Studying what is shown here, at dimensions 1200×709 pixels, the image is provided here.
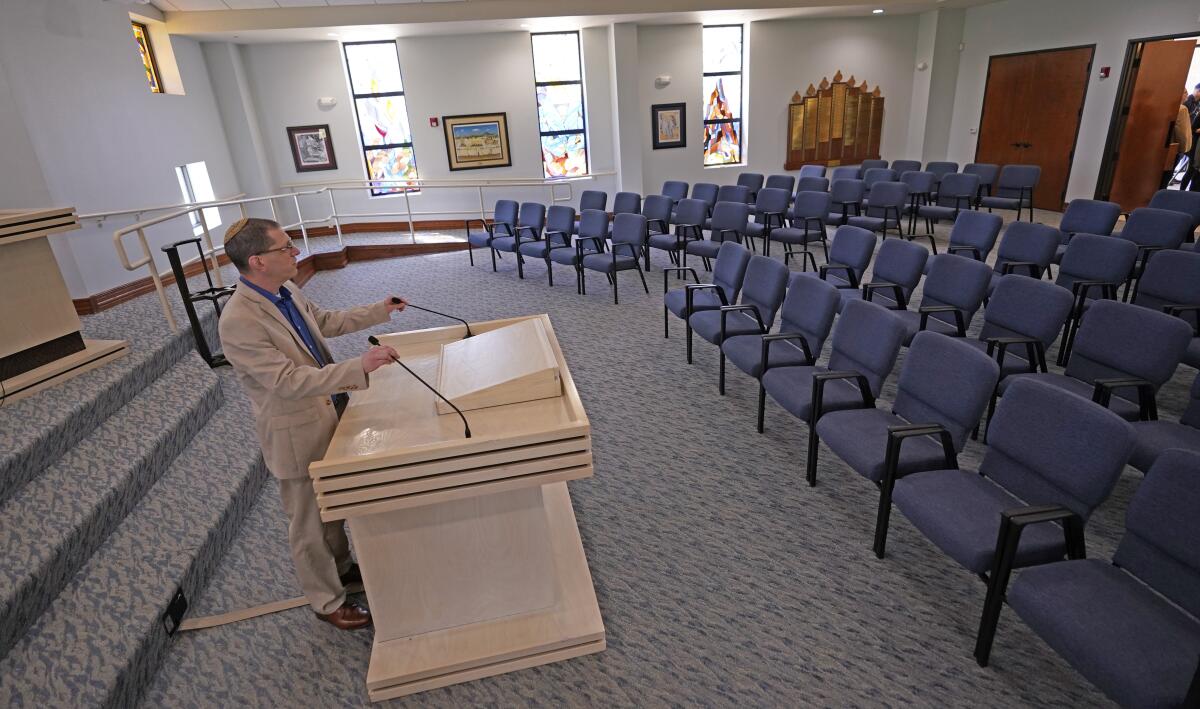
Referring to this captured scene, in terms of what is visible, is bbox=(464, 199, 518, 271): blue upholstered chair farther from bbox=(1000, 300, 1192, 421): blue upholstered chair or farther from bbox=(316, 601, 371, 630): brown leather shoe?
bbox=(1000, 300, 1192, 421): blue upholstered chair

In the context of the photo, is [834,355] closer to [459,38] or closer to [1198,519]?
[1198,519]

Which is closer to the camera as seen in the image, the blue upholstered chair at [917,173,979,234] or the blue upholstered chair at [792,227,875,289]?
the blue upholstered chair at [792,227,875,289]

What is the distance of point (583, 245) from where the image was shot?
6754 mm

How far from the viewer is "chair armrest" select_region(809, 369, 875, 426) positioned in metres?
2.90

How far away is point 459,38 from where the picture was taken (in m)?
9.37

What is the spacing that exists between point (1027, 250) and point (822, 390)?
123 inches

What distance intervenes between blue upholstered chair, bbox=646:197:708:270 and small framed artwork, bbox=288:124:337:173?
597cm

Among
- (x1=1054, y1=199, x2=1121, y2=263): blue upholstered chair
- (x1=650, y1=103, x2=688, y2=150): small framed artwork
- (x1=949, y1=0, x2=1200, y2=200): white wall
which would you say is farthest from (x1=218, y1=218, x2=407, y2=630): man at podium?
(x1=949, y1=0, x2=1200, y2=200): white wall

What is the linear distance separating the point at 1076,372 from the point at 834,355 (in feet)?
3.87

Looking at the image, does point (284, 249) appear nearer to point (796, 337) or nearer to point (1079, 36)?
point (796, 337)

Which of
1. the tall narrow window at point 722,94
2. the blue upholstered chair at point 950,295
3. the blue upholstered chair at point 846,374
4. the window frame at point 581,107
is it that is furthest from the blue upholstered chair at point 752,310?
the tall narrow window at point 722,94

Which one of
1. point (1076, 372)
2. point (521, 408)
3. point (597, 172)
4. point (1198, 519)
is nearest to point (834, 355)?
point (1076, 372)

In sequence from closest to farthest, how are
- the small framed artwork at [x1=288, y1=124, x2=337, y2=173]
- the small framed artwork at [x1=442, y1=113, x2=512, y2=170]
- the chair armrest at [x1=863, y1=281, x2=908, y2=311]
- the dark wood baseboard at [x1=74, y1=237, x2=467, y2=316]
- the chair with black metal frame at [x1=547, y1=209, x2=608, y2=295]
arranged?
1. the chair armrest at [x1=863, y1=281, x2=908, y2=311]
2. the chair with black metal frame at [x1=547, y1=209, x2=608, y2=295]
3. the dark wood baseboard at [x1=74, y1=237, x2=467, y2=316]
4. the small framed artwork at [x1=288, y1=124, x2=337, y2=173]
5. the small framed artwork at [x1=442, y1=113, x2=512, y2=170]

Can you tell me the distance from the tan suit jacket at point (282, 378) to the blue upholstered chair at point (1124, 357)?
8.94ft
